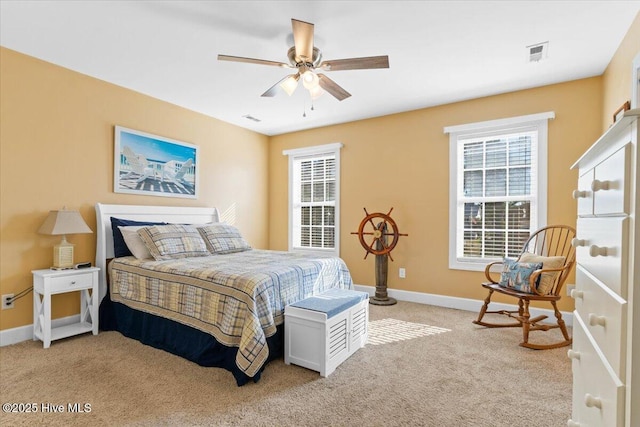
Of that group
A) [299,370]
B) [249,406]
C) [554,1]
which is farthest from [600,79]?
[249,406]

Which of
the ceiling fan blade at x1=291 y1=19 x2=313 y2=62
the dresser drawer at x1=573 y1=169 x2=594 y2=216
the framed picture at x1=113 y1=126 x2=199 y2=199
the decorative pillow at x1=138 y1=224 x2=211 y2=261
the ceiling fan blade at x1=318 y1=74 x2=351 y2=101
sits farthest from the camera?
the framed picture at x1=113 y1=126 x2=199 y2=199

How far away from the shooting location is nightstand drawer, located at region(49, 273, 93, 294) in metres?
2.65

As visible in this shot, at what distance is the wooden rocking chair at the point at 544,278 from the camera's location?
2.64 m

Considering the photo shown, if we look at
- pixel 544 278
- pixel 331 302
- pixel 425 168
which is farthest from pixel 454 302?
pixel 331 302

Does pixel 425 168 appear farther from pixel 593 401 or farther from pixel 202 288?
pixel 593 401

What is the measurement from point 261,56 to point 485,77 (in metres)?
2.16

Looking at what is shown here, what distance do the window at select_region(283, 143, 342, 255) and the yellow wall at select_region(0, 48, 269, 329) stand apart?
5.75 ft

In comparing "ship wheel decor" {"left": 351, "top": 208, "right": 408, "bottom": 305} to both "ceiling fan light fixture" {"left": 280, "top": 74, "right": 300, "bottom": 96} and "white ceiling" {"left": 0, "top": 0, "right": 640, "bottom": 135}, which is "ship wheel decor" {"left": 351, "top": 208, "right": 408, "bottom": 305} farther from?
"ceiling fan light fixture" {"left": 280, "top": 74, "right": 300, "bottom": 96}

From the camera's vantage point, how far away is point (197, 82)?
3.28 meters

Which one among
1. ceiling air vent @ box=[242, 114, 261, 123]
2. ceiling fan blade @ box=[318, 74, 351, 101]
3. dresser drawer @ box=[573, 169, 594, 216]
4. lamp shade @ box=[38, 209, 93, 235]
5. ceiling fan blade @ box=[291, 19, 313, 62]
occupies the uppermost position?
ceiling air vent @ box=[242, 114, 261, 123]

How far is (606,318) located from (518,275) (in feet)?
7.09

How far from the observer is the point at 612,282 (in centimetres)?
84

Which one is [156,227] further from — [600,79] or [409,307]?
[600,79]

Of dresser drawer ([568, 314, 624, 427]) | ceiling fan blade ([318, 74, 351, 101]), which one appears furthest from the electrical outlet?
dresser drawer ([568, 314, 624, 427])
